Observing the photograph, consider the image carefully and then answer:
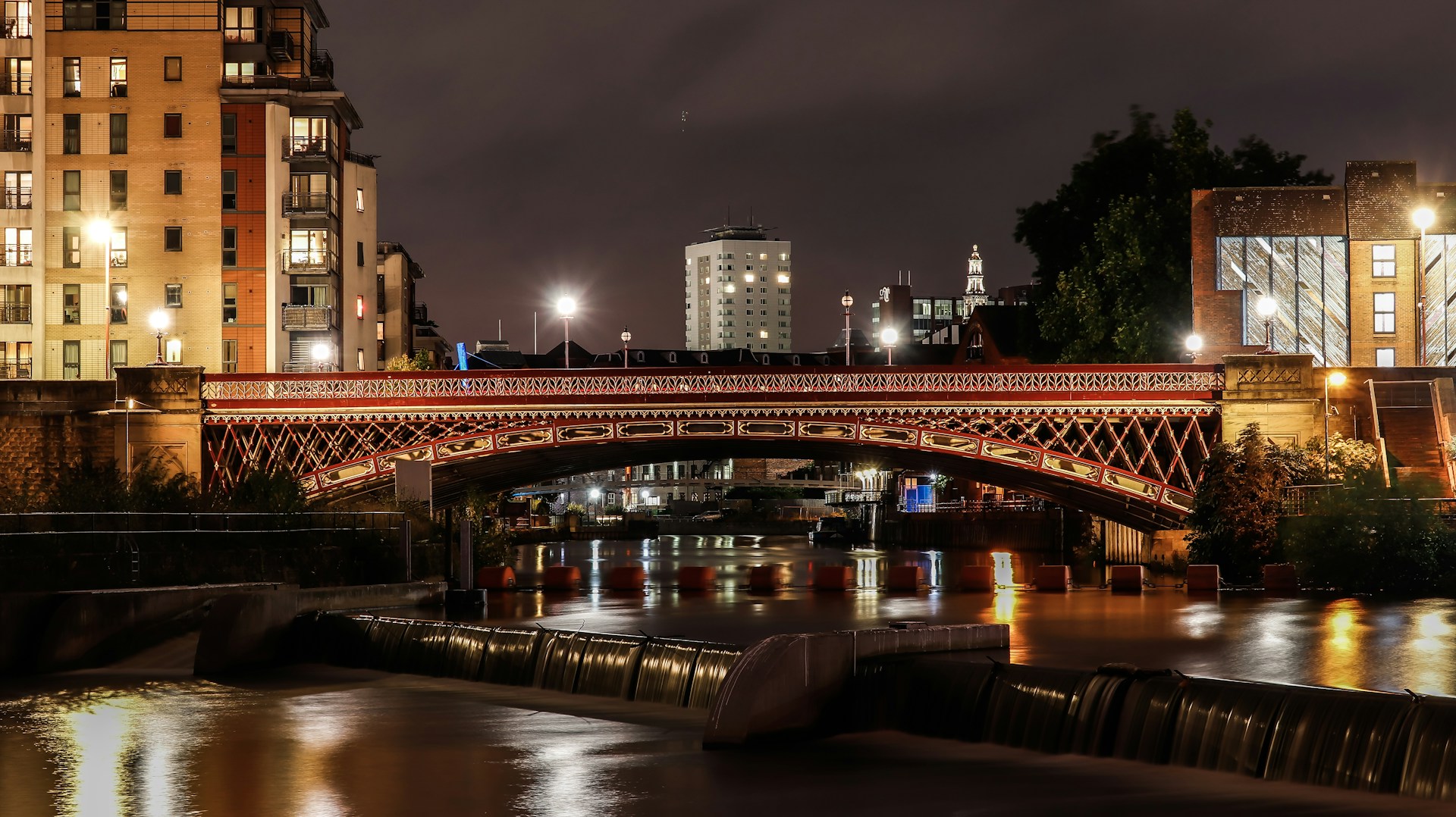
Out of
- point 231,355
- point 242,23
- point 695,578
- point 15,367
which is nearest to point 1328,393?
point 695,578

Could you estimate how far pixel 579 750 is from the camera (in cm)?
2458

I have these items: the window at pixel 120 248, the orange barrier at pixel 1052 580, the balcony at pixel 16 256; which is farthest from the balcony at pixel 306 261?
the orange barrier at pixel 1052 580

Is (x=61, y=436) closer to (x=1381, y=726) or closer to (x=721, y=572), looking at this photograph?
(x=721, y=572)

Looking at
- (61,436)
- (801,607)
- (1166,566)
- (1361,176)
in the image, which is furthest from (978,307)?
(801,607)

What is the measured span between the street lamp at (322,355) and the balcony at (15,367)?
13.3 meters

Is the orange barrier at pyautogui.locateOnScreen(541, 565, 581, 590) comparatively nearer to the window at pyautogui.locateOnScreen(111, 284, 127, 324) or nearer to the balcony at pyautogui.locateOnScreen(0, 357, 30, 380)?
the window at pyautogui.locateOnScreen(111, 284, 127, 324)

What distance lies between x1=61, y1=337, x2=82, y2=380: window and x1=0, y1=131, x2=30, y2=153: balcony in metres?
8.87

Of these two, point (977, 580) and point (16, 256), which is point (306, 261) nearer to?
point (16, 256)

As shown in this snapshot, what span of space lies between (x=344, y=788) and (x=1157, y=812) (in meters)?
9.97

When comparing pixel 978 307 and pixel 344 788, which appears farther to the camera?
pixel 978 307

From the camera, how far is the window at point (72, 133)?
8588 cm

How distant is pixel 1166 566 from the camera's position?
2721 inches

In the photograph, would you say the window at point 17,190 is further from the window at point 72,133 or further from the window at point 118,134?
the window at point 118,134

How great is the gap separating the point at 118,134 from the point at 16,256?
7.55 meters
